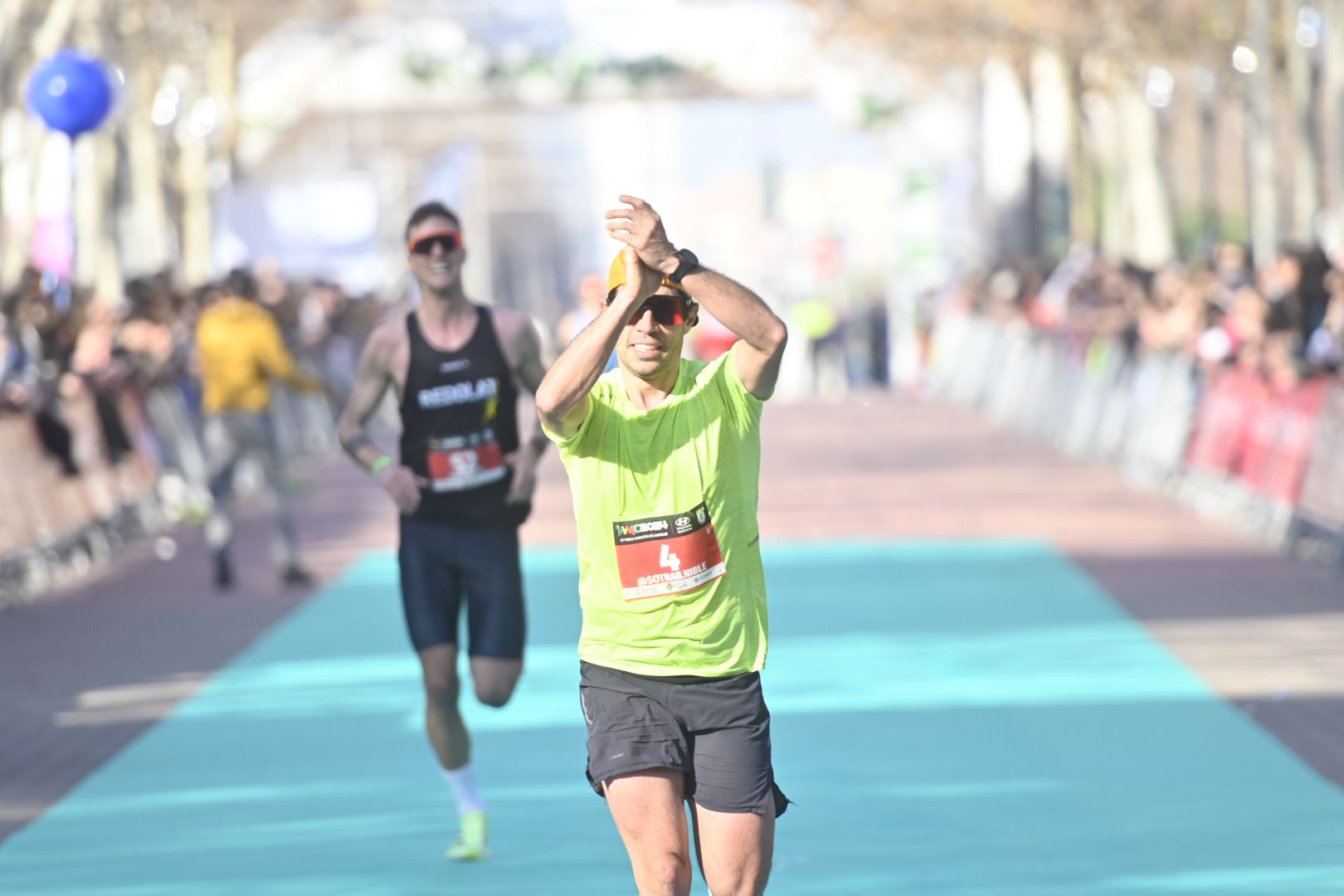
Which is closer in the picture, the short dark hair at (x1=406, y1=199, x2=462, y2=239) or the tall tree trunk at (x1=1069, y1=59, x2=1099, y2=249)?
the short dark hair at (x1=406, y1=199, x2=462, y2=239)

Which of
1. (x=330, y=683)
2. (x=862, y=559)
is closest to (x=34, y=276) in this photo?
(x=862, y=559)

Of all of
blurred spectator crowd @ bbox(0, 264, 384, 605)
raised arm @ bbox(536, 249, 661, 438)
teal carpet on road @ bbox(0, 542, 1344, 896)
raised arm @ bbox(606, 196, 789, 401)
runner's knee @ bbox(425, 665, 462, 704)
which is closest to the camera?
raised arm @ bbox(606, 196, 789, 401)

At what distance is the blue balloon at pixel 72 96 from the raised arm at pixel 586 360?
12.3 m

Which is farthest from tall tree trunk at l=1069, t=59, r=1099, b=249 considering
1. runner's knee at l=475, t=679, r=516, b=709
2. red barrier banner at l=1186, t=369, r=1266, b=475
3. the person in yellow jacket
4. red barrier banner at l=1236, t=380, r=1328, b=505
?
runner's knee at l=475, t=679, r=516, b=709

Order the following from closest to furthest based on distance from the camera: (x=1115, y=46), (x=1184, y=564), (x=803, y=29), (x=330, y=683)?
1. (x=330, y=683)
2. (x=1184, y=564)
3. (x=1115, y=46)
4. (x=803, y=29)

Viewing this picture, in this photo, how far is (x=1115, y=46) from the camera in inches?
1182

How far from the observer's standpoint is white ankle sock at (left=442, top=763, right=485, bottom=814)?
26.8 ft

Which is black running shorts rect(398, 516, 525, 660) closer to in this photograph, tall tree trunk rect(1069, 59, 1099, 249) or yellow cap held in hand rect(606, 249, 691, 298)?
yellow cap held in hand rect(606, 249, 691, 298)

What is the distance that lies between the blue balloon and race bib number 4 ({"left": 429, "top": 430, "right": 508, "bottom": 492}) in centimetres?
981

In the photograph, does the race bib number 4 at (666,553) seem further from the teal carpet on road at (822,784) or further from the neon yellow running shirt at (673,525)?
the teal carpet on road at (822,784)

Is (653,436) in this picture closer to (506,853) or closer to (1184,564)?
(506,853)

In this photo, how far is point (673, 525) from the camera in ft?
19.2

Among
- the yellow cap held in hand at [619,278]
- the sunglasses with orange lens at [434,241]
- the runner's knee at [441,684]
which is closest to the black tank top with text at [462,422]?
the sunglasses with orange lens at [434,241]

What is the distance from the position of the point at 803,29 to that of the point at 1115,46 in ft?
55.6
